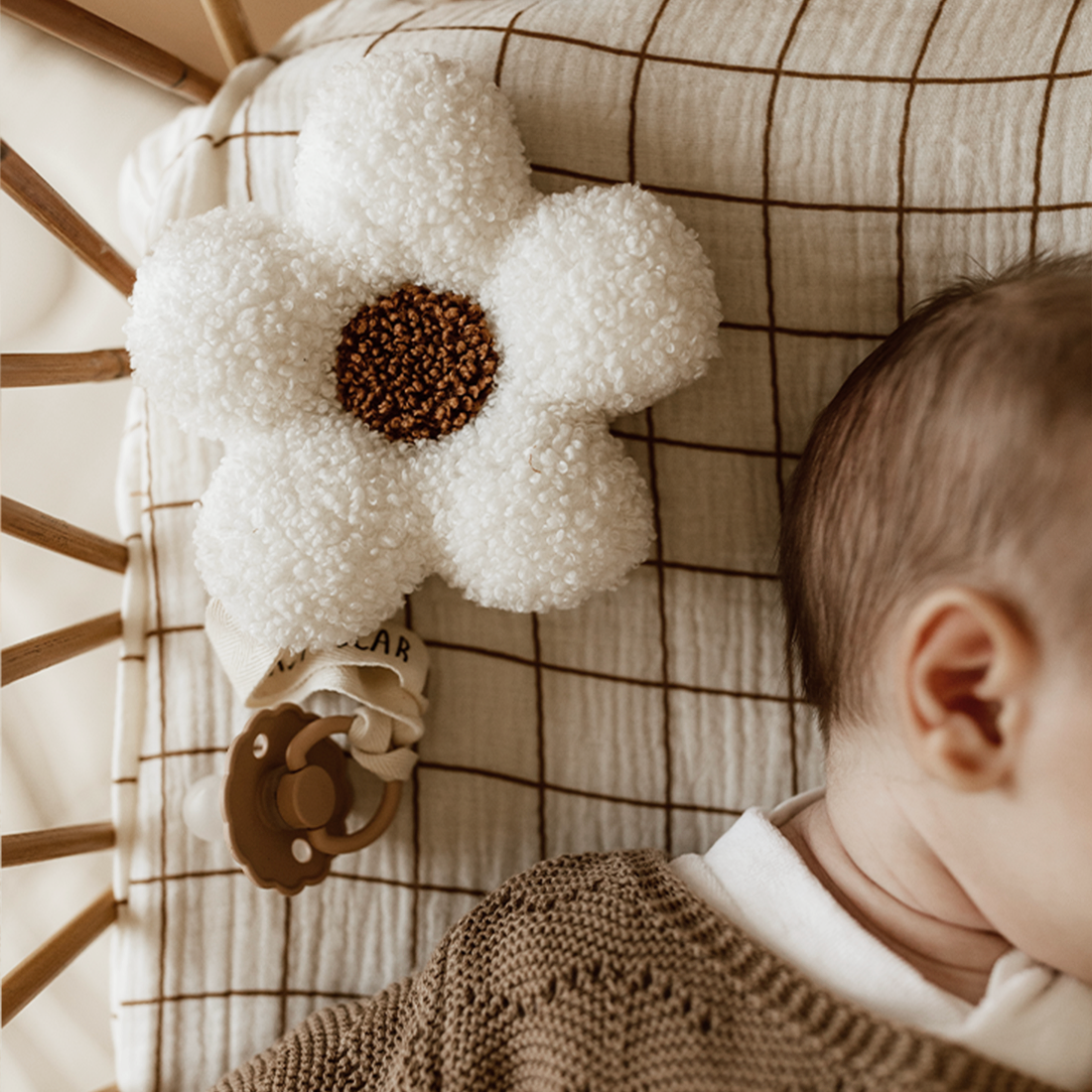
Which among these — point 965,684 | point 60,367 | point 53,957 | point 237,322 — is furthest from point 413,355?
point 53,957

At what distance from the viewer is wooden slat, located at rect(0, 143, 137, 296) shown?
72 cm

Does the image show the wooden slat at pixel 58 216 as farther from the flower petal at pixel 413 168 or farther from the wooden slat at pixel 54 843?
the wooden slat at pixel 54 843

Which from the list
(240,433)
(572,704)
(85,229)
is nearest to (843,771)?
(572,704)

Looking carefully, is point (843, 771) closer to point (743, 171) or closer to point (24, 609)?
point (743, 171)

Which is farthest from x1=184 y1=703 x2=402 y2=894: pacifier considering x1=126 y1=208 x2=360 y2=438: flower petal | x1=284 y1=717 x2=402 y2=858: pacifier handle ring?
x1=126 y1=208 x2=360 y2=438: flower petal

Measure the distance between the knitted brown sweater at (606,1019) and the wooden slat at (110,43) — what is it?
70cm

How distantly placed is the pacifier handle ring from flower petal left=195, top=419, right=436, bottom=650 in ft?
0.27

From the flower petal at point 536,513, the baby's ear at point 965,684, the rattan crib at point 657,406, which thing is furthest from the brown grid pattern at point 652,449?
the baby's ear at point 965,684

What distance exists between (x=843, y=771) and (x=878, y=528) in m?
0.18

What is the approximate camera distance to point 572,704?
0.79m

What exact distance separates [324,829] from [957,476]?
504 millimetres

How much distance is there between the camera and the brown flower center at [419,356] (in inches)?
26.3

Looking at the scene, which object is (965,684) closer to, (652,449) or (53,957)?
(652,449)

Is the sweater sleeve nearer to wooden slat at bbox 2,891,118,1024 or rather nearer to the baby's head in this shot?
wooden slat at bbox 2,891,118,1024
